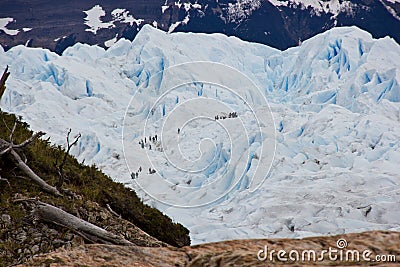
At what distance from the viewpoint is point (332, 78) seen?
58344 mm

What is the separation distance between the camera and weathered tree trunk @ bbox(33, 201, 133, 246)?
4.75 metres

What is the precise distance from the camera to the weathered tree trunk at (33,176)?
570 centimetres

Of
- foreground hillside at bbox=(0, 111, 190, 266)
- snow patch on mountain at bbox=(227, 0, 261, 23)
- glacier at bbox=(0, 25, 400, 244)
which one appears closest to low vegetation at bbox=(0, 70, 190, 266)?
foreground hillside at bbox=(0, 111, 190, 266)

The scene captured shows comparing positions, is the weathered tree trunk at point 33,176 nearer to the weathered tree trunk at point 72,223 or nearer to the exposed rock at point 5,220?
the weathered tree trunk at point 72,223

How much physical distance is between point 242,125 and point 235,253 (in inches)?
885

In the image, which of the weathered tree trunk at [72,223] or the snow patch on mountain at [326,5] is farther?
the snow patch on mountain at [326,5]

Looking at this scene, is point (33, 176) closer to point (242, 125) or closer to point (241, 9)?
point (242, 125)

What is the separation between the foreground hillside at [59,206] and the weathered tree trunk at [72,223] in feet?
0.21

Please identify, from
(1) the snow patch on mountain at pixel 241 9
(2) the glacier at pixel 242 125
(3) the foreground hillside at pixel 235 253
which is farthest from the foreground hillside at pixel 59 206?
(1) the snow patch on mountain at pixel 241 9

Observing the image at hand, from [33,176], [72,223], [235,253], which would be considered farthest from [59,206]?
[235,253]

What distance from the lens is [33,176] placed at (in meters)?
5.72

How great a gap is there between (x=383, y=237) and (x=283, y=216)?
26.3 metres

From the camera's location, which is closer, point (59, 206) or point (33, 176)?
Result: point (59, 206)

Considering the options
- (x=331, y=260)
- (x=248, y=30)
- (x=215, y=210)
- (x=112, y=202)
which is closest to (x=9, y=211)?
(x=112, y=202)
